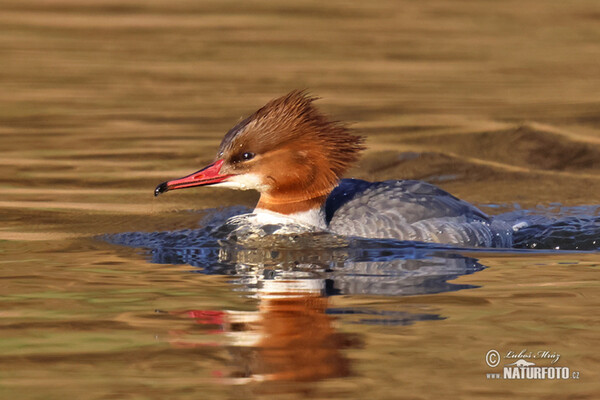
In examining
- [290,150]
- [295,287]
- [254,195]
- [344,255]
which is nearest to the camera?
[295,287]

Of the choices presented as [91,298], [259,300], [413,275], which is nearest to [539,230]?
[413,275]

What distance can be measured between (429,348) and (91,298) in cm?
206

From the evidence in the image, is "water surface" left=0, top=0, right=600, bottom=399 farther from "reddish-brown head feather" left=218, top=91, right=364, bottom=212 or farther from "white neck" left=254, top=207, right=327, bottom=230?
"reddish-brown head feather" left=218, top=91, right=364, bottom=212

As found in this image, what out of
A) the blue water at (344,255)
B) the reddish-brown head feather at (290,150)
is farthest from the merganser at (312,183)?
the blue water at (344,255)

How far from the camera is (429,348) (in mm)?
5254

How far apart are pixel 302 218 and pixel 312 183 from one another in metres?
0.27

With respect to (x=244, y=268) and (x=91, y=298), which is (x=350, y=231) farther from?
(x=91, y=298)

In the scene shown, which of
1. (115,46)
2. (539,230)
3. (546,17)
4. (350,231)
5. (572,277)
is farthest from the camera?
(546,17)

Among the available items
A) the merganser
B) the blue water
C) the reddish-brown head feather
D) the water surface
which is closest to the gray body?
the merganser

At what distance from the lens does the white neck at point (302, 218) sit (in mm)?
8227

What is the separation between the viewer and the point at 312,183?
325 inches

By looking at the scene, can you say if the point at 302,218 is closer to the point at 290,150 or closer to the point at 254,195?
the point at 290,150

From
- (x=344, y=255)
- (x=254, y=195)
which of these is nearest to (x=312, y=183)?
(x=344, y=255)

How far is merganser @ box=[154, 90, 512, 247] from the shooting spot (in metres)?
8.07
